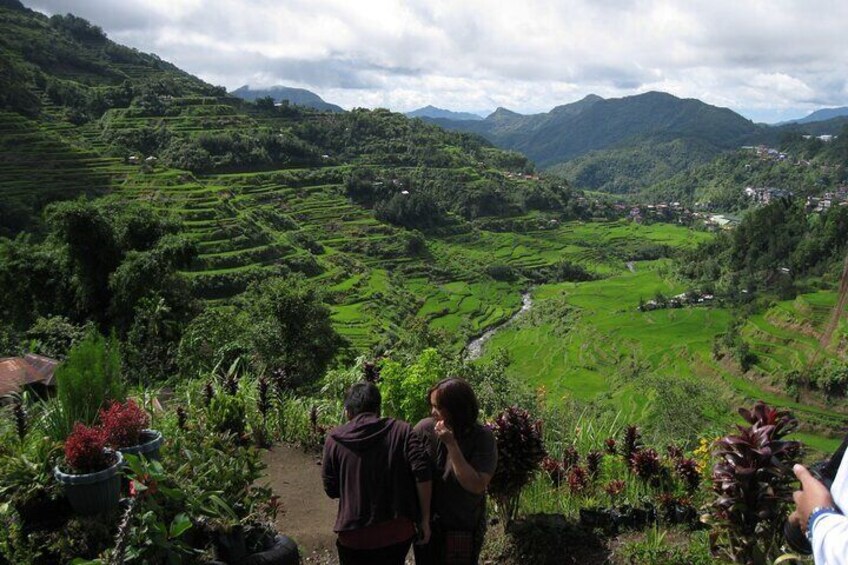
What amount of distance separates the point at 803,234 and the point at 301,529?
207ft

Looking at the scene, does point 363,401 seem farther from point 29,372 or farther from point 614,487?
point 29,372

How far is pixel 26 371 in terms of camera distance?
873 cm

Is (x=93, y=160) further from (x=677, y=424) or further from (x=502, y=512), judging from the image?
(x=502, y=512)

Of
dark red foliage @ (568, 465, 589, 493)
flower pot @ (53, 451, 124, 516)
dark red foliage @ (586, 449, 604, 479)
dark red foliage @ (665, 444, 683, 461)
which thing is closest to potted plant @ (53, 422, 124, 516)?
flower pot @ (53, 451, 124, 516)

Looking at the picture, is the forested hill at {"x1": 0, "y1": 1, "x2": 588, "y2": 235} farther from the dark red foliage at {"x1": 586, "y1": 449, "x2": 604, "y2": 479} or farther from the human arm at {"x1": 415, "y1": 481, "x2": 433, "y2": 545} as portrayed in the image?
the human arm at {"x1": 415, "y1": 481, "x2": 433, "y2": 545}

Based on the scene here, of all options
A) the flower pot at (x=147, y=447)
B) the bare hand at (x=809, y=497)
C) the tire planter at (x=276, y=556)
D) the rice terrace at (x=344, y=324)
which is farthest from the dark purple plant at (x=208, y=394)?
the bare hand at (x=809, y=497)

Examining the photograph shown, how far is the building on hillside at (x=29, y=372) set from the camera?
8.23 m

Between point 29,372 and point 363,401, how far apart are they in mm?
8055

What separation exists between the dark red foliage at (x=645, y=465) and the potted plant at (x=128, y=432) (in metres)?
3.35

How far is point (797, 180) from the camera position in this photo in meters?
108

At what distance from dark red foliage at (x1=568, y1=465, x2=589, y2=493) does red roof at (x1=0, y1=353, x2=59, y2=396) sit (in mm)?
7042

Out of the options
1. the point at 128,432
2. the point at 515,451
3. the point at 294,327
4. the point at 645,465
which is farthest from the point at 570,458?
the point at 294,327

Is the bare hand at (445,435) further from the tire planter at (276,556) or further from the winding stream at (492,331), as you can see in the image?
the winding stream at (492,331)

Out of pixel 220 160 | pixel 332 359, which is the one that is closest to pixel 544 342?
pixel 332 359
